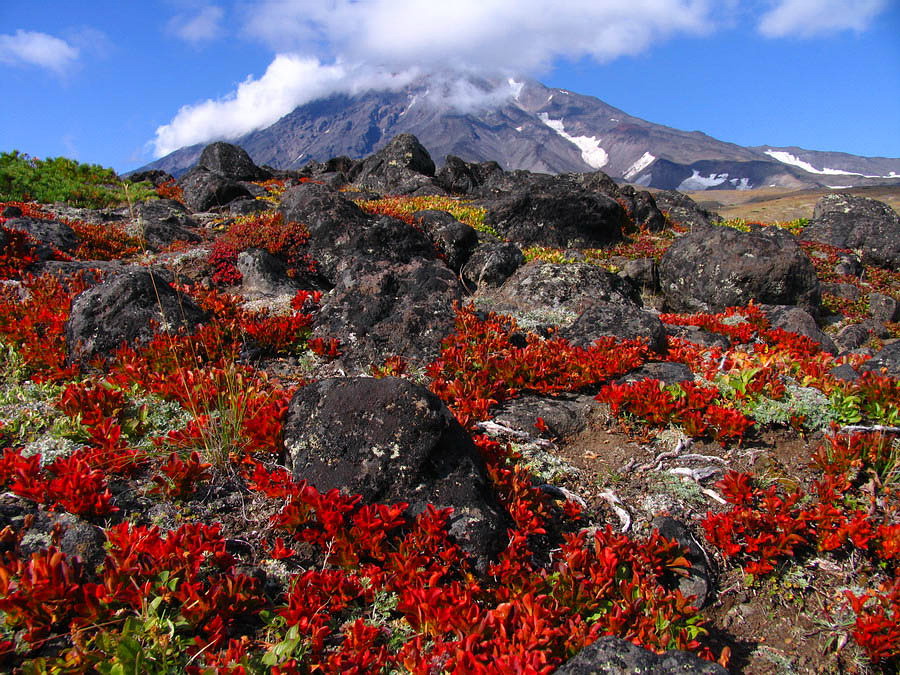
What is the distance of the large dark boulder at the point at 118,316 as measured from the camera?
6230 mm

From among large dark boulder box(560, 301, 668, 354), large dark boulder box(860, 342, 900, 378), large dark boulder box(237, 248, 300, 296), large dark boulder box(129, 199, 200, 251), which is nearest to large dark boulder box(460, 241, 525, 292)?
large dark boulder box(560, 301, 668, 354)

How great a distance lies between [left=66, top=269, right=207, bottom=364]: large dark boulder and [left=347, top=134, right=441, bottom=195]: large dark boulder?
24.5m

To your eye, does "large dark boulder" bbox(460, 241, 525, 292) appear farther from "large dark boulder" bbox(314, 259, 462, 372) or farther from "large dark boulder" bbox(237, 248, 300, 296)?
"large dark boulder" bbox(237, 248, 300, 296)

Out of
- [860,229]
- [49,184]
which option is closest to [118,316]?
[49,184]

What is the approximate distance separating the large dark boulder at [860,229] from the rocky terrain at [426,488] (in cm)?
1696

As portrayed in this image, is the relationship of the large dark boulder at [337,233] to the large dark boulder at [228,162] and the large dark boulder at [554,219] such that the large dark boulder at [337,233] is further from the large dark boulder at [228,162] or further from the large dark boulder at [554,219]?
the large dark boulder at [228,162]

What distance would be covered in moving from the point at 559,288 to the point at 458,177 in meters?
23.8

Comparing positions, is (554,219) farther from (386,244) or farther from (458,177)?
(458,177)

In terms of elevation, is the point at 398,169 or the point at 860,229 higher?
the point at 398,169

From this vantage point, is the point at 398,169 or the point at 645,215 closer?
the point at 645,215

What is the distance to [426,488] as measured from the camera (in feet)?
13.1

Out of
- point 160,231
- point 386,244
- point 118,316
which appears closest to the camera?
point 118,316

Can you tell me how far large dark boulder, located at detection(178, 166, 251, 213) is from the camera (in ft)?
72.5

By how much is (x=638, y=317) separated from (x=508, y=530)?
5030 millimetres
